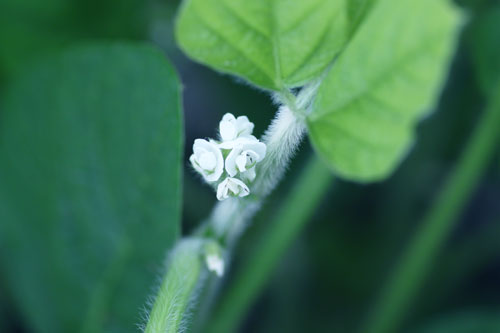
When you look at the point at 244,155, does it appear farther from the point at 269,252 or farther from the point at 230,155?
the point at 269,252

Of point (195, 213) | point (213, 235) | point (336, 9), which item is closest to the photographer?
point (336, 9)

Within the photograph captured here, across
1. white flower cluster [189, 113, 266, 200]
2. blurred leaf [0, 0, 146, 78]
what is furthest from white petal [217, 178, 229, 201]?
blurred leaf [0, 0, 146, 78]

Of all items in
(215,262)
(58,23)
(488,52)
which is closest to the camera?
(215,262)

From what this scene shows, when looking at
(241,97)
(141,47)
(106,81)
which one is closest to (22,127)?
(106,81)

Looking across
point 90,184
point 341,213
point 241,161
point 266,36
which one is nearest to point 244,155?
point 241,161

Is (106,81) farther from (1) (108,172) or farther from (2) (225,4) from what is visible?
(2) (225,4)

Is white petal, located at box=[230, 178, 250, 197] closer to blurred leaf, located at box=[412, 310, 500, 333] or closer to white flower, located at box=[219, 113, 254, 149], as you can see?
white flower, located at box=[219, 113, 254, 149]
